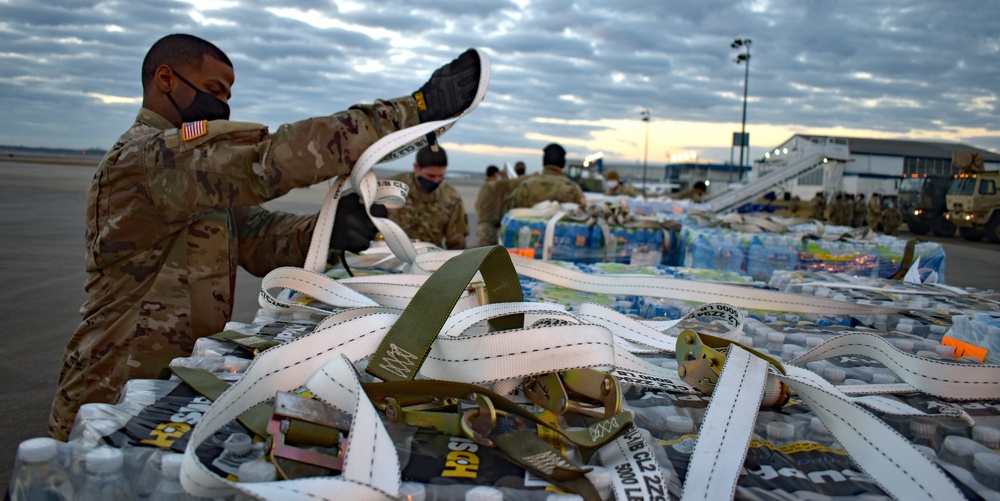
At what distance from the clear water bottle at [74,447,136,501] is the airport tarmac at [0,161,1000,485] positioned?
118 inches

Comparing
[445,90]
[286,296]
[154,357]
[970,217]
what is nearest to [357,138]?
[445,90]

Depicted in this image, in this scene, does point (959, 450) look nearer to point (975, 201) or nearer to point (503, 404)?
point (503, 404)

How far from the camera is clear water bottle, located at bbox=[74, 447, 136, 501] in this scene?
2.28 feet

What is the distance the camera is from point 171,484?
0.70 metres

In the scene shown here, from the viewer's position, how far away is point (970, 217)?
2362 centimetres

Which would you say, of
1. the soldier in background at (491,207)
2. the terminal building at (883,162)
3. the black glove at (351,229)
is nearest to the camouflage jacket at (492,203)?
the soldier in background at (491,207)

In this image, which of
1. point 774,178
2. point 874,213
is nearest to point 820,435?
point 774,178

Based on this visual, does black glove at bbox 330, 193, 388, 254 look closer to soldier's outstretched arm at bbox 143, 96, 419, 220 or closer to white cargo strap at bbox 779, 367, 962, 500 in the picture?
soldier's outstretched arm at bbox 143, 96, 419, 220

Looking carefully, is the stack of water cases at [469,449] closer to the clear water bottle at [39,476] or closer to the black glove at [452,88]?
the clear water bottle at [39,476]

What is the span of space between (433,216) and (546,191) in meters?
1.89

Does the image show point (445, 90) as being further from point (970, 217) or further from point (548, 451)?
point (970, 217)

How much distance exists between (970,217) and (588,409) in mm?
27867

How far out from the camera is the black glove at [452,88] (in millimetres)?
1859

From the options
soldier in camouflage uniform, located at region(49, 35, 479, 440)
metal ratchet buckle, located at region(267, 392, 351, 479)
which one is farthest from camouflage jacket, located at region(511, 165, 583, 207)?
metal ratchet buckle, located at region(267, 392, 351, 479)
